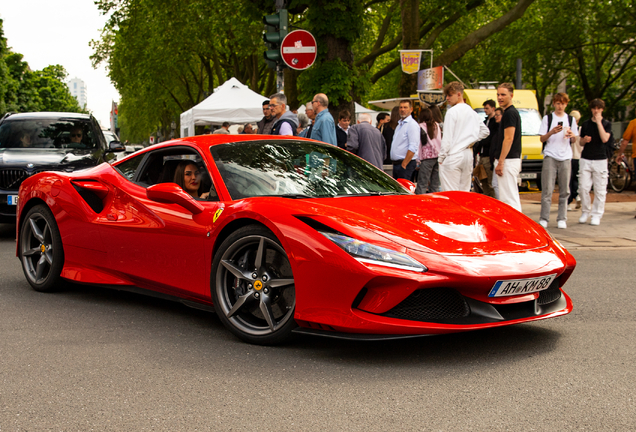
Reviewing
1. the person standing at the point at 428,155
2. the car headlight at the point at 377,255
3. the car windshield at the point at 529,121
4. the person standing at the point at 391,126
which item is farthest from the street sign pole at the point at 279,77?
the car windshield at the point at 529,121

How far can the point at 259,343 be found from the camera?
419 centimetres

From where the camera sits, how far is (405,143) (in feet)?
34.6

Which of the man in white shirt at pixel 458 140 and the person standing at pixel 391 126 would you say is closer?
the man in white shirt at pixel 458 140

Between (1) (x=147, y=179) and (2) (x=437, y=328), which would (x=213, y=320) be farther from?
(2) (x=437, y=328)

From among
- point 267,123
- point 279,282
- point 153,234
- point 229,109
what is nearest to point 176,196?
point 153,234

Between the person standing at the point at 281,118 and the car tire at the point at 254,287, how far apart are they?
5.80 meters

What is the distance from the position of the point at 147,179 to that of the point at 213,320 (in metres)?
1.19

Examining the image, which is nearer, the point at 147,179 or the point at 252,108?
the point at 147,179

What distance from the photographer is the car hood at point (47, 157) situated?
1010cm

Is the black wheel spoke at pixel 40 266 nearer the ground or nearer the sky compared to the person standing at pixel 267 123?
nearer the ground

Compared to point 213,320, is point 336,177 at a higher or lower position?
higher

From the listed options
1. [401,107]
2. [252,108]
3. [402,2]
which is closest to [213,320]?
[401,107]

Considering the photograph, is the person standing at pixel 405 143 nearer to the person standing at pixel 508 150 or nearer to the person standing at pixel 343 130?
the person standing at pixel 343 130

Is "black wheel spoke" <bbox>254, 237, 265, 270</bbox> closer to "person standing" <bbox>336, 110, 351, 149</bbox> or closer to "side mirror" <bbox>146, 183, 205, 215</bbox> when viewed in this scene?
"side mirror" <bbox>146, 183, 205, 215</bbox>
